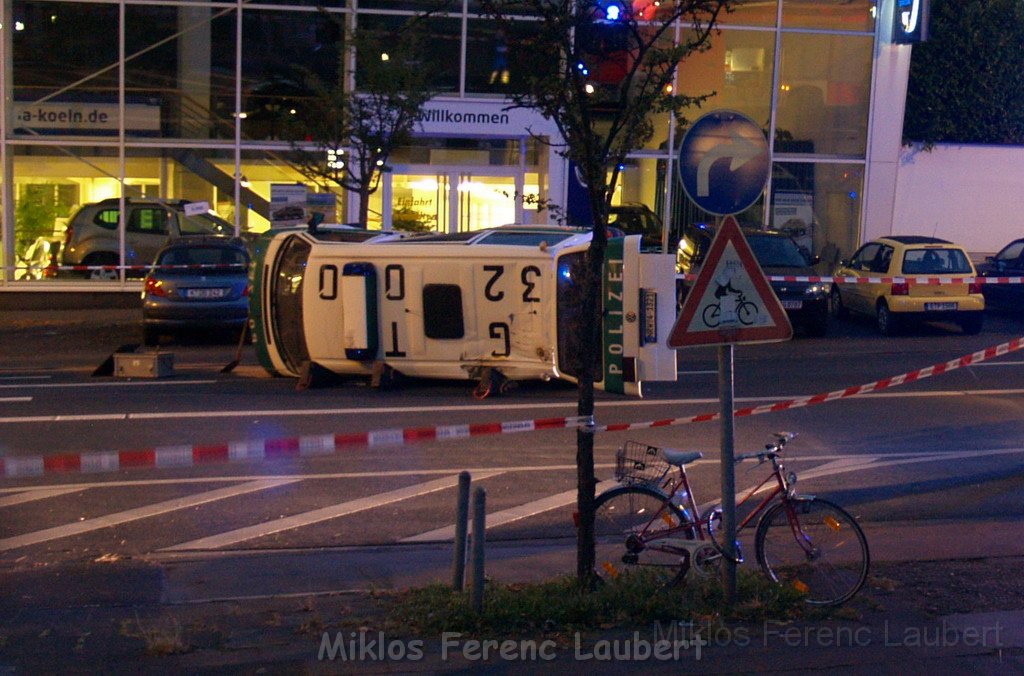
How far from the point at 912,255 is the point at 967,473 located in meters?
9.48

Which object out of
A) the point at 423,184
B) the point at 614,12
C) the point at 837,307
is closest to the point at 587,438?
the point at 614,12

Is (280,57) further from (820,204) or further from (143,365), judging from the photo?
(820,204)

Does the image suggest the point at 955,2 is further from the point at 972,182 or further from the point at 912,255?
the point at 912,255

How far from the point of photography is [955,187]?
2948 cm

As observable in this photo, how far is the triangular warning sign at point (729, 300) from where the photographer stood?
6355mm

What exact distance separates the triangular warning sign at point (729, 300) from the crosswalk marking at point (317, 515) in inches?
126

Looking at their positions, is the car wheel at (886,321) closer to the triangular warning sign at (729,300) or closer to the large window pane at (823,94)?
the large window pane at (823,94)

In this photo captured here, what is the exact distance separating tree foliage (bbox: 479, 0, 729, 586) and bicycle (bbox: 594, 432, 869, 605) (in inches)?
14.9

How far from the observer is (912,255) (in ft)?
62.7

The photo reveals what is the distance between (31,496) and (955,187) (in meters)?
25.3

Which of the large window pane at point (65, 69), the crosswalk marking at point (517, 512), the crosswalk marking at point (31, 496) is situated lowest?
the crosswalk marking at point (31, 496)

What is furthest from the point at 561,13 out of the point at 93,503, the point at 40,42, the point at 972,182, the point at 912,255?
the point at 972,182

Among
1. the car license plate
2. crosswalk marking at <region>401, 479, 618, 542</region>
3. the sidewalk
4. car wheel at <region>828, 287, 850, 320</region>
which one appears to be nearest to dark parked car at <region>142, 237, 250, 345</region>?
the car license plate

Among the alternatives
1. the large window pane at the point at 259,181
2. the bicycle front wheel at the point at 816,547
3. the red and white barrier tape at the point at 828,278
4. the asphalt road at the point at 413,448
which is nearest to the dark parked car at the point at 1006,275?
the red and white barrier tape at the point at 828,278
